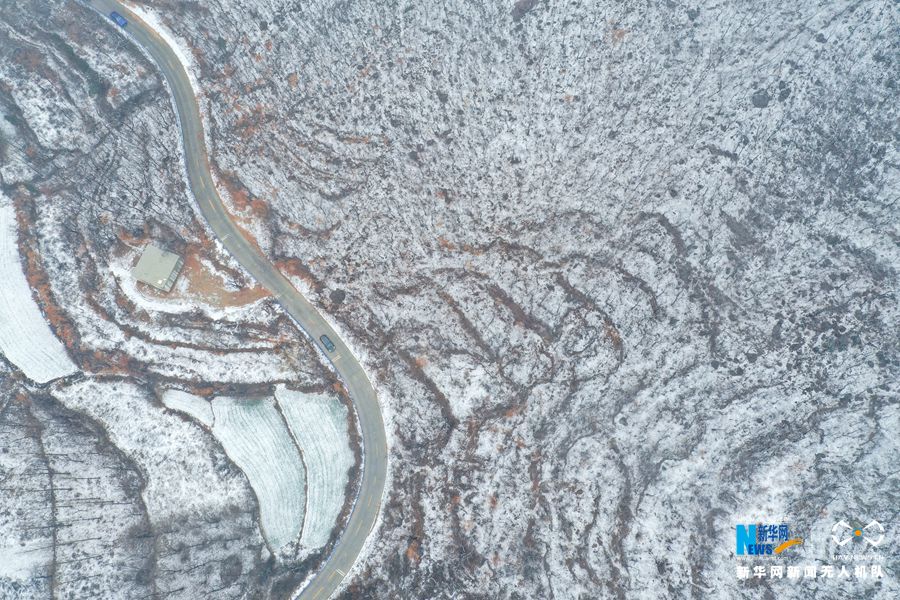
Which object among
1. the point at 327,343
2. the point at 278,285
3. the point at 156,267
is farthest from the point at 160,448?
the point at 278,285

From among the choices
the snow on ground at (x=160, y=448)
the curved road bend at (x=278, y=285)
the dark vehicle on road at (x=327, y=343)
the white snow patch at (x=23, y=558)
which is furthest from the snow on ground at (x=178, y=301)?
the white snow patch at (x=23, y=558)

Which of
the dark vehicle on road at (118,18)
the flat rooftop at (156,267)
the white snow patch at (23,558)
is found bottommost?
the white snow patch at (23,558)

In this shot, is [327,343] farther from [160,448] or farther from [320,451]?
[160,448]

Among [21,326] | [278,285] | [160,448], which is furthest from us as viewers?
[278,285]

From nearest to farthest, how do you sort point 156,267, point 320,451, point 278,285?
point 156,267
point 320,451
point 278,285

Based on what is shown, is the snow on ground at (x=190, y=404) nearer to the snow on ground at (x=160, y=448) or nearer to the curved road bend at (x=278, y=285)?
the snow on ground at (x=160, y=448)

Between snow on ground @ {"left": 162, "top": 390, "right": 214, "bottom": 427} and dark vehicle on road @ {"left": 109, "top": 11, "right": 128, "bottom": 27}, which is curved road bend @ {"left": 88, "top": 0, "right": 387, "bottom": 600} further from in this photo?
snow on ground @ {"left": 162, "top": 390, "right": 214, "bottom": 427}

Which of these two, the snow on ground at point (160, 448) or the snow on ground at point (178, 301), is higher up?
the snow on ground at point (178, 301)
